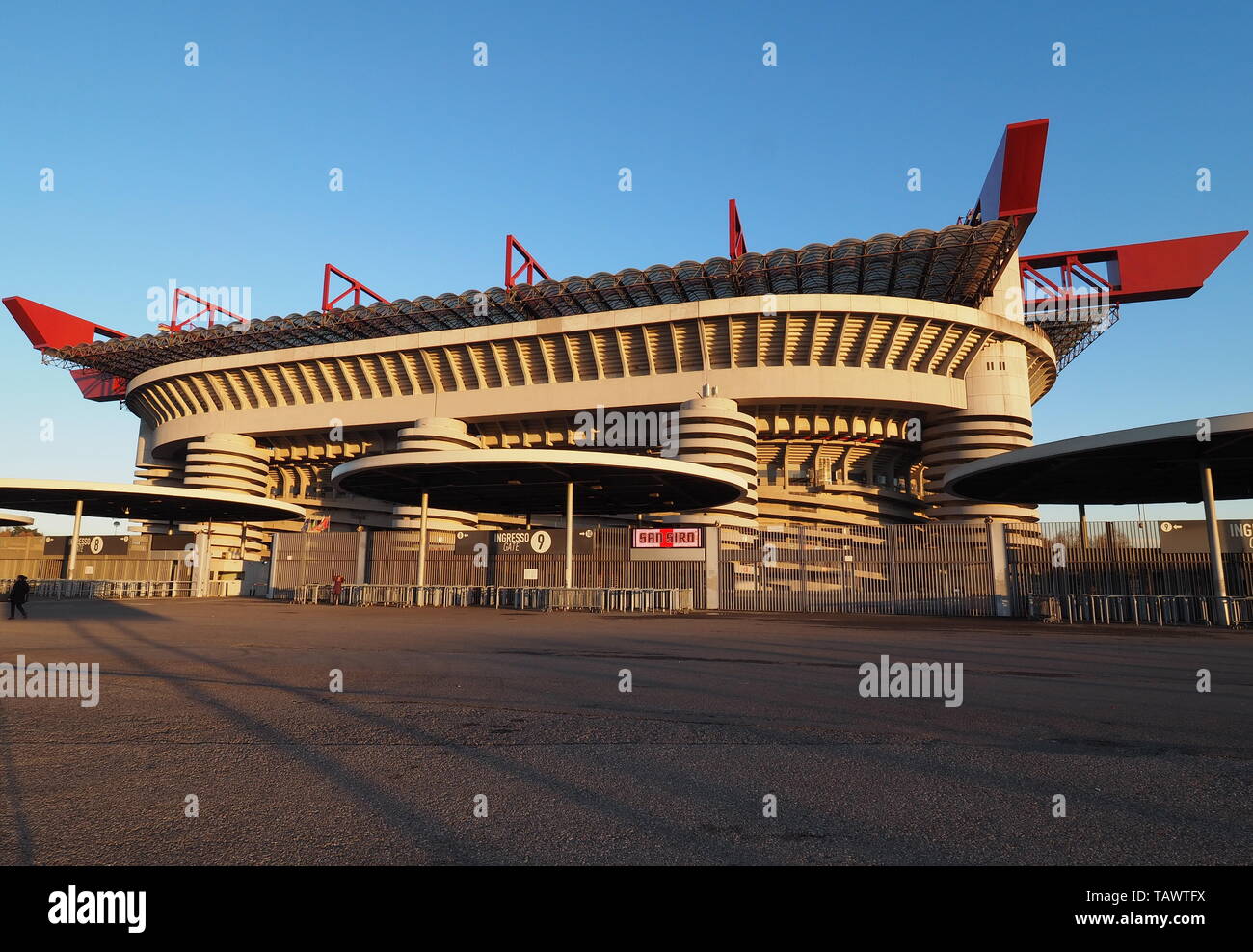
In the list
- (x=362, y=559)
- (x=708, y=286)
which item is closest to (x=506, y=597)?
(x=362, y=559)

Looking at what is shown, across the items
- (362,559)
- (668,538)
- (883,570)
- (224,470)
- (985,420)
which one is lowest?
(883,570)

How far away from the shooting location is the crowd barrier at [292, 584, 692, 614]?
27562 millimetres

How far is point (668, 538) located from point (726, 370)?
16.8 meters

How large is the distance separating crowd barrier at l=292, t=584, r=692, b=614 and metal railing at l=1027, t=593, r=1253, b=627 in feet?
41.5

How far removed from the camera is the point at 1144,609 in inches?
914

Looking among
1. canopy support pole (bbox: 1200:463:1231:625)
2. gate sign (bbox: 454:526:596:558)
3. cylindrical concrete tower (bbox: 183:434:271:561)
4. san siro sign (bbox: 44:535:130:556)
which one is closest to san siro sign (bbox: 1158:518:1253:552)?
canopy support pole (bbox: 1200:463:1231:625)

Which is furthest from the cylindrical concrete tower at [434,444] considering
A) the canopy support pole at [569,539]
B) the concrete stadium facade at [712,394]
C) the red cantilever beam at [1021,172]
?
the red cantilever beam at [1021,172]

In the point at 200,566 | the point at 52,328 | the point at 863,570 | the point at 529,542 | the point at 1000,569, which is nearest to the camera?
the point at 1000,569

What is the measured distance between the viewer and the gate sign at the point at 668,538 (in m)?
28.4

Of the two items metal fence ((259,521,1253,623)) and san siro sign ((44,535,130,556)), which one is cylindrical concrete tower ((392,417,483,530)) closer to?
metal fence ((259,521,1253,623))

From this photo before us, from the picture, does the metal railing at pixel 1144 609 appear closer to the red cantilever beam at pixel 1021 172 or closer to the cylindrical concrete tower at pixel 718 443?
the cylindrical concrete tower at pixel 718 443

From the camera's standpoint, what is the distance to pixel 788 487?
4628 centimetres

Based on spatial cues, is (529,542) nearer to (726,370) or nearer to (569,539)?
(569,539)
